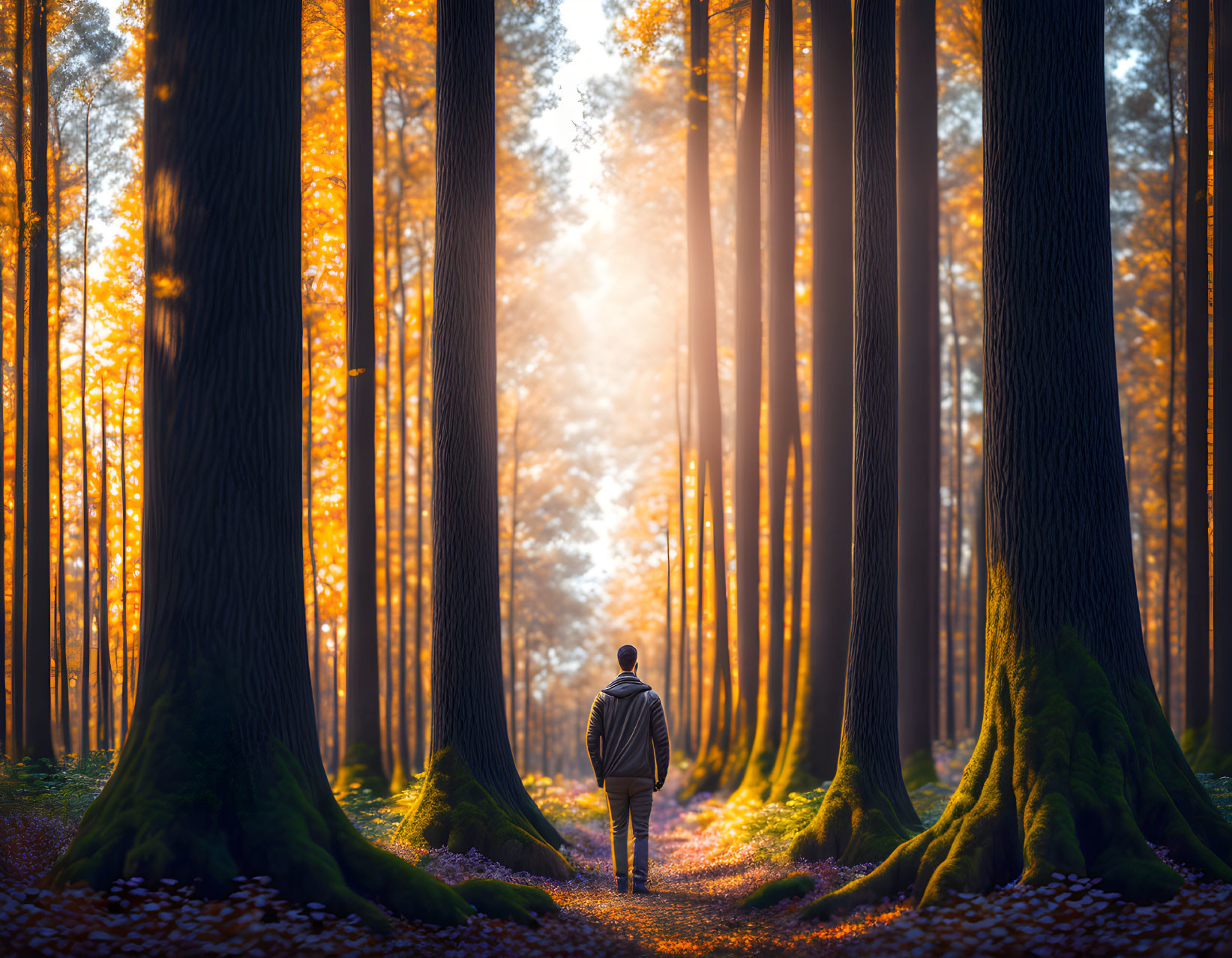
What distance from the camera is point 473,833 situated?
748 cm

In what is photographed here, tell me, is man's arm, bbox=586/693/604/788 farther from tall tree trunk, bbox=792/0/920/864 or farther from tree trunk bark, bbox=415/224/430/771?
tree trunk bark, bbox=415/224/430/771

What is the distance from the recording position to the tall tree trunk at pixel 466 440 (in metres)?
8.12

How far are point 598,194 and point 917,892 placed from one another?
15.9m

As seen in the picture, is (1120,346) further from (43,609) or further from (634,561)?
(43,609)

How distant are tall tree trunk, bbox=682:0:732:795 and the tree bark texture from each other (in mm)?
7669

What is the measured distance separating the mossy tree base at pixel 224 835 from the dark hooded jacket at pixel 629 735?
97.8 inches

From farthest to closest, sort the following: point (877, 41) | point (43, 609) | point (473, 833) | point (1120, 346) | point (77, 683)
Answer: point (77, 683) < point (1120, 346) < point (43, 609) < point (877, 41) < point (473, 833)

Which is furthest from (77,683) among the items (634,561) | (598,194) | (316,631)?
(598,194)

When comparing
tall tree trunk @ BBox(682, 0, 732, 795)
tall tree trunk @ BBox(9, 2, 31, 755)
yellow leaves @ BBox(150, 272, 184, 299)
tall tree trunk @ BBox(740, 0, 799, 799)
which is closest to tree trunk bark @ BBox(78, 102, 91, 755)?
tall tree trunk @ BBox(9, 2, 31, 755)

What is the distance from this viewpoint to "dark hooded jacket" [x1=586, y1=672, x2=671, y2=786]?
7.79 meters

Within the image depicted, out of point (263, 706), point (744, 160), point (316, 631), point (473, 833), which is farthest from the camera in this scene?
point (316, 631)

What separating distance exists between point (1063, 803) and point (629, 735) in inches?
144

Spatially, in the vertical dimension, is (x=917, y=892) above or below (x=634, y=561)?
below

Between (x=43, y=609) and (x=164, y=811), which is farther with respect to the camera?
(x=43, y=609)
